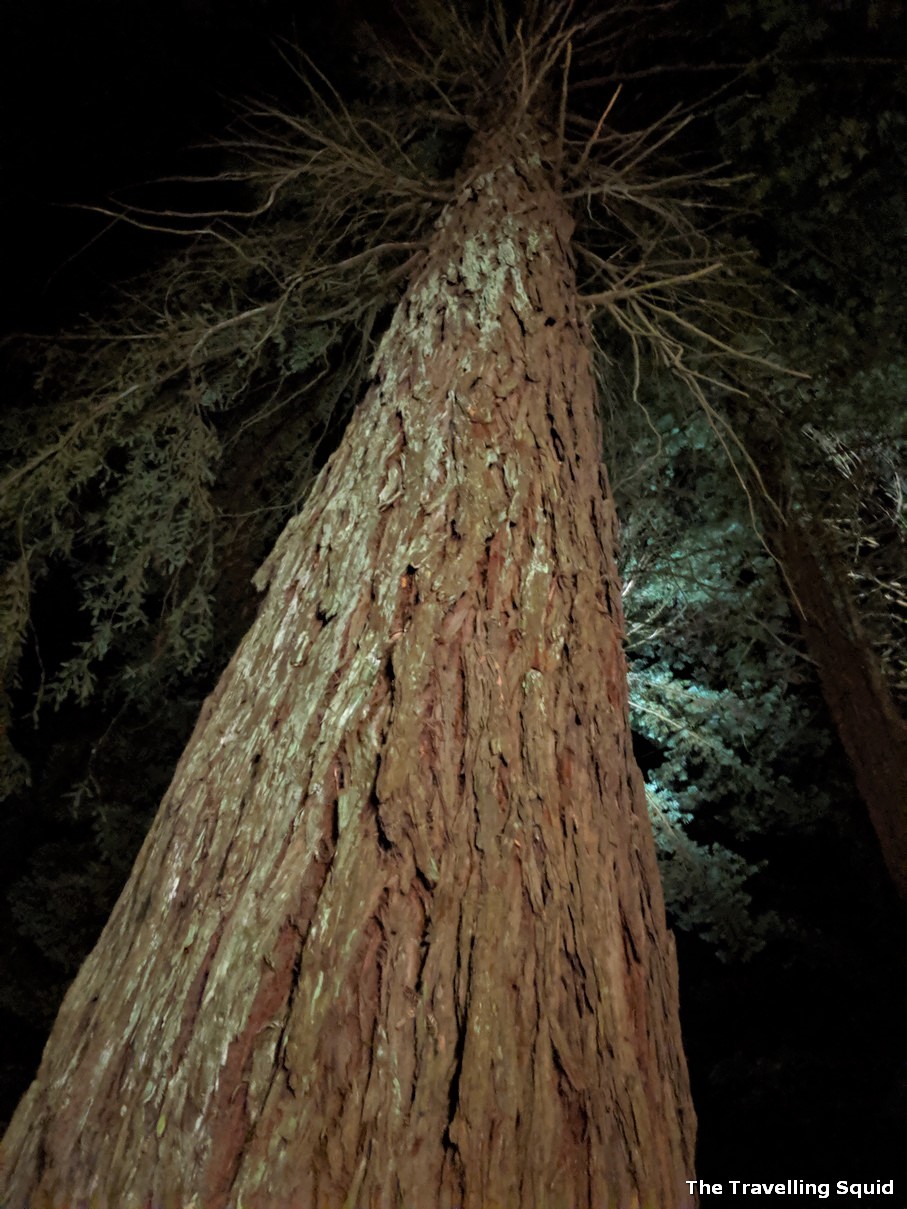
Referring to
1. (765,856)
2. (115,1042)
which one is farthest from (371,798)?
(765,856)

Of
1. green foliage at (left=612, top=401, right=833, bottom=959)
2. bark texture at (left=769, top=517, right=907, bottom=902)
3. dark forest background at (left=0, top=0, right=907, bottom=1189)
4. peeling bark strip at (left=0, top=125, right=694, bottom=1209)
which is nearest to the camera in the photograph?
peeling bark strip at (left=0, top=125, right=694, bottom=1209)

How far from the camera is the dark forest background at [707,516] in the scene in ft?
9.49

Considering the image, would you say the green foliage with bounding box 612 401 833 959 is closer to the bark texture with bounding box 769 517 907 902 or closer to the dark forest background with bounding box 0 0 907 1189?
the dark forest background with bounding box 0 0 907 1189

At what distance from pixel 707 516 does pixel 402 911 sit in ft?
12.0

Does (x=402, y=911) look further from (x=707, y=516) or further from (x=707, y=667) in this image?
(x=707, y=667)

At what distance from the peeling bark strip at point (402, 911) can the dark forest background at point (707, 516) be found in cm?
172

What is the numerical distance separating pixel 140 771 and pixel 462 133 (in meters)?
4.00

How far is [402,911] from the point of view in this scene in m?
0.98

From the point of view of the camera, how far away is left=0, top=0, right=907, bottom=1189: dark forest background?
289 centimetres

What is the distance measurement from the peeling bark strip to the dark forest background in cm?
172

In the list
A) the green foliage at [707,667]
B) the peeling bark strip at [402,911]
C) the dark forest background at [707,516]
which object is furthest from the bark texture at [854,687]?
the peeling bark strip at [402,911]

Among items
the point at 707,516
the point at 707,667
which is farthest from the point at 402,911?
the point at 707,667

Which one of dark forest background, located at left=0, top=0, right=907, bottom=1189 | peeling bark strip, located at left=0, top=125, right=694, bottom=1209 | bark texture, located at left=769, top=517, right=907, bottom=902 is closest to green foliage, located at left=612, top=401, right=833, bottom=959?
dark forest background, located at left=0, top=0, right=907, bottom=1189

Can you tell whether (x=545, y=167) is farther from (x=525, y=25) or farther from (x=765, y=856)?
(x=765, y=856)
